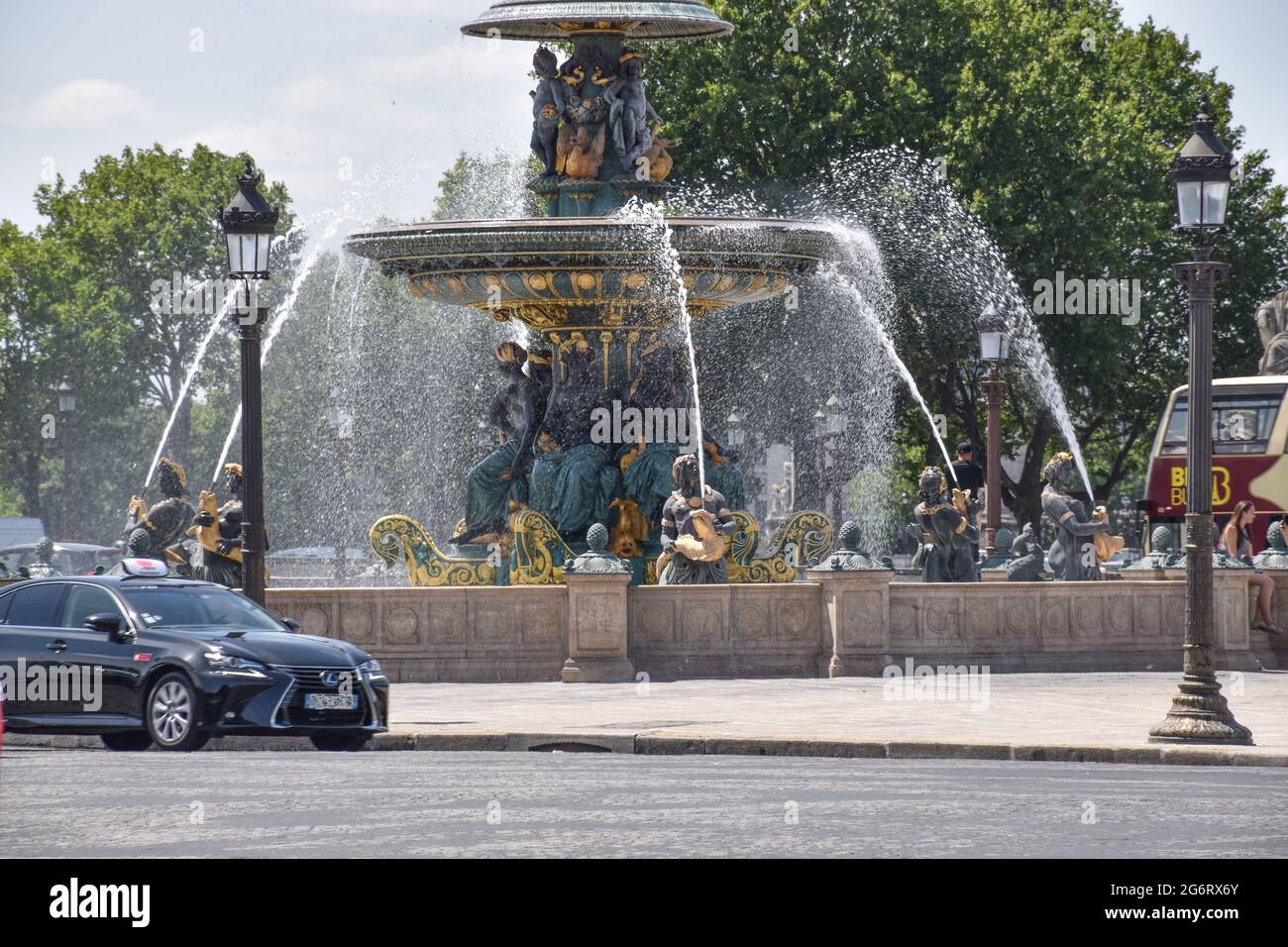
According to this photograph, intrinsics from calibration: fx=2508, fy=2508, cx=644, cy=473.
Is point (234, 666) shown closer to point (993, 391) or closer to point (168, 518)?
point (168, 518)

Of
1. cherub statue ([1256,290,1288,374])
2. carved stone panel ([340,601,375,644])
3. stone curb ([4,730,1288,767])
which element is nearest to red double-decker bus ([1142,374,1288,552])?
cherub statue ([1256,290,1288,374])

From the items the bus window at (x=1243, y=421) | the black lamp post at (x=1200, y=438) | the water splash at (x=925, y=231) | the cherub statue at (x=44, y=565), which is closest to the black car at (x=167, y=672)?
the black lamp post at (x=1200, y=438)

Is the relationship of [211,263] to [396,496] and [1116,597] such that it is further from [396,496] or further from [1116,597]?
[1116,597]

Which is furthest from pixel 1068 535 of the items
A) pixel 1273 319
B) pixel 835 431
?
pixel 1273 319

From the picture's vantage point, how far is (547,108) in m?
27.8

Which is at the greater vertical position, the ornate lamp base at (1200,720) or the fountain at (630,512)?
the fountain at (630,512)

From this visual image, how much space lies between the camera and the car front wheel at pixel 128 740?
58.3 feet

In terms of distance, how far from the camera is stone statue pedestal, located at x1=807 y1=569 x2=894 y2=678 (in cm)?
2300

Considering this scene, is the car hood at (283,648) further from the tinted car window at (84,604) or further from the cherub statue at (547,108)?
the cherub statue at (547,108)

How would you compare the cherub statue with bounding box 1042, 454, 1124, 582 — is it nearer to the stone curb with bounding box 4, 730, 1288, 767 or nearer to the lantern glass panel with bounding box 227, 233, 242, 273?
the lantern glass panel with bounding box 227, 233, 242, 273

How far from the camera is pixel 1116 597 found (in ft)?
78.6

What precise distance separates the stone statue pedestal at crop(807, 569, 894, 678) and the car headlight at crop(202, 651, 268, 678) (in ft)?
24.2
